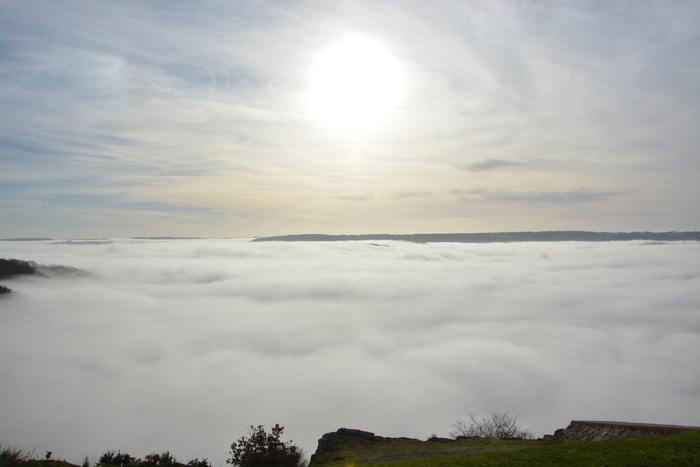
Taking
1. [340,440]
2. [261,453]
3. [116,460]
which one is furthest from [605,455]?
[116,460]

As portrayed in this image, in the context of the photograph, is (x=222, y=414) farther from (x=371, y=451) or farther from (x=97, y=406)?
(x=371, y=451)

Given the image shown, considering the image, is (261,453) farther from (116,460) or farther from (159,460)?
(116,460)

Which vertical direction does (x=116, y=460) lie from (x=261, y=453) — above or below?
above

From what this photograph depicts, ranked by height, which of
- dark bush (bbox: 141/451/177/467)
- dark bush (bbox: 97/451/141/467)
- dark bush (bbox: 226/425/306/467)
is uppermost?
dark bush (bbox: 97/451/141/467)

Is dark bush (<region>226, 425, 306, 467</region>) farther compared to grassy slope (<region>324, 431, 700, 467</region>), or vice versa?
dark bush (<region>226, 425, 306, 467</region>)

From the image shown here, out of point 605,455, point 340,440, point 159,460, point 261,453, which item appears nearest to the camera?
point 605,455

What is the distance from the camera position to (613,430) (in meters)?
30.3

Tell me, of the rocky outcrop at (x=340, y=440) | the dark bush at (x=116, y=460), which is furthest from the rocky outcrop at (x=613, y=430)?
the dark bush at (x=116, y=460)

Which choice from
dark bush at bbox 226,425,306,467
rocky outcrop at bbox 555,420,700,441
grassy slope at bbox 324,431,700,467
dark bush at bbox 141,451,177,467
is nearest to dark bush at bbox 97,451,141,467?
dark bush at bbox 141,451,177,467

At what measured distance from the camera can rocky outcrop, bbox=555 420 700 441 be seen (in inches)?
1090

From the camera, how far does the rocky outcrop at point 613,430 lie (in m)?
27.7

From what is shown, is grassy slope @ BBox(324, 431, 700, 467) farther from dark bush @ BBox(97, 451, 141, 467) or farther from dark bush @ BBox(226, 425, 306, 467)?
dark bush @ BBox(97, 451, 141, 467)

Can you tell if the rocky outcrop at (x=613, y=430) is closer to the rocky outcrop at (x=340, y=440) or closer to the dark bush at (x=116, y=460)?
the rocky outcrop at (x=340, y=440)

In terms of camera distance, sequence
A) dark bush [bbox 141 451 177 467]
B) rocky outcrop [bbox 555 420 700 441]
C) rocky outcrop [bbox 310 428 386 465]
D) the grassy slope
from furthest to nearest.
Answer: rocky outcrop [bbox 310 428 386 465] → rocky outcrop [bbox 555 420 700 441] → dark bush [bbox 141 451 177 467] → the grassy slope
